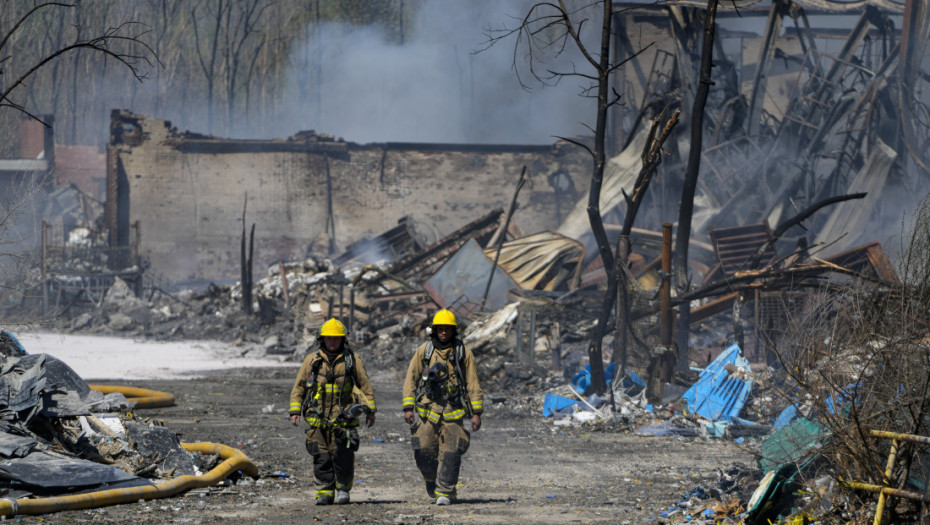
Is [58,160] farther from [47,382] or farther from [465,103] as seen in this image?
[47,382]

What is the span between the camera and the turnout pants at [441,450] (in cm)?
669

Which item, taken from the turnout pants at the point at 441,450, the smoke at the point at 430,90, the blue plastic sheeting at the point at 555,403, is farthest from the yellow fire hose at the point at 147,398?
the smoke at the point at 430,90

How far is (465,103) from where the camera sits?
48219mm

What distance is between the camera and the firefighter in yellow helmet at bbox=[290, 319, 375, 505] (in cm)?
659

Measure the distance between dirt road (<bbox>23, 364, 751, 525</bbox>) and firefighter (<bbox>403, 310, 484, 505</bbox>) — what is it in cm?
30

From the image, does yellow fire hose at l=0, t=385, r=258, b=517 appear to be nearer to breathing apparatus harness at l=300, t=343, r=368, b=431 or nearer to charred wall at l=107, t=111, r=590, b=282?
breathing apparatus harness at l=300, t=343, r=368, b=431

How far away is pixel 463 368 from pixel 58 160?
4564cm

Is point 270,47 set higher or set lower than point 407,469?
higher

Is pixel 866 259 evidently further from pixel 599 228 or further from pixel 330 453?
pixel 330 453

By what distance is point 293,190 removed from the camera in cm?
3300

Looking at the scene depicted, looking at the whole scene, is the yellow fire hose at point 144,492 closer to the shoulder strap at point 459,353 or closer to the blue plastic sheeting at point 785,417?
the shoulder strap at point 459,353

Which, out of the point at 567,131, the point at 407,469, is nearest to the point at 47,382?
the point at 407,469

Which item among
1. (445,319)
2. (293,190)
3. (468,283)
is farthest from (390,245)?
(445,319)

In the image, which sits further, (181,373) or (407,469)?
(181,373)
